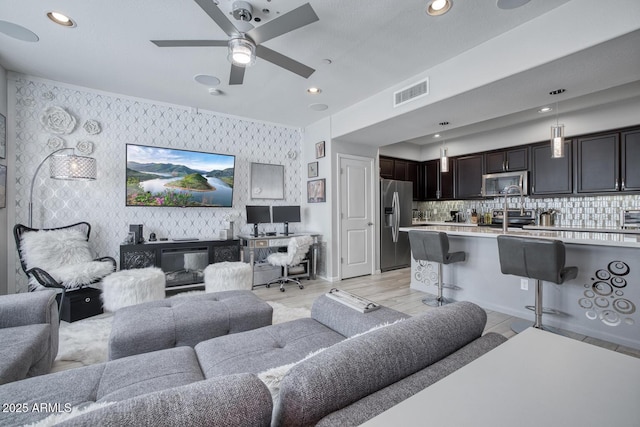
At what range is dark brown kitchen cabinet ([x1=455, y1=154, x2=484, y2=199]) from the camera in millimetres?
5773

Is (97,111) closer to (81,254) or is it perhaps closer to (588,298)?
(81,254)

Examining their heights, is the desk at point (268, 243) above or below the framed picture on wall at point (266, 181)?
below

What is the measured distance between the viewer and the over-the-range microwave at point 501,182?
5.05 m

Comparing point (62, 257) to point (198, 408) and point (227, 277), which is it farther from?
point (198, 408)

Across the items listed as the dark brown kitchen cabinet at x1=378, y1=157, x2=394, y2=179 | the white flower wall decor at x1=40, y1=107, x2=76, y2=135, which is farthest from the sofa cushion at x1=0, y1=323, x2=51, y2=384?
the dark brown kitchen cabinet at x1=378, y1=157, x2=394, y2=179

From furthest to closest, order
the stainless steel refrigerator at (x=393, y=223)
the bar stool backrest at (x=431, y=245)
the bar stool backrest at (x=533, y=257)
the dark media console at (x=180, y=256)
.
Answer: the stainless steel refrigerator at (x=393, y=223), the dark media console at (x=180, y=256), the bar stool backrest at (x=431, y=245), the bar stool backrest at (x=533, y=257)

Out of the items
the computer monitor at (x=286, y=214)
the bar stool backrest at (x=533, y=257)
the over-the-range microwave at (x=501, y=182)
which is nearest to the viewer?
the bar stool backrest at (x=533, y=257)

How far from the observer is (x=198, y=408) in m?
0.58

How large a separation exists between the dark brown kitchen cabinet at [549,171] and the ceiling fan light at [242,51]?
5.05 m

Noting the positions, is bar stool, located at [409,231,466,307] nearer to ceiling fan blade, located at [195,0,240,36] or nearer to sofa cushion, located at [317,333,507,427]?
sofa cushion, located at [317,333,507,427]

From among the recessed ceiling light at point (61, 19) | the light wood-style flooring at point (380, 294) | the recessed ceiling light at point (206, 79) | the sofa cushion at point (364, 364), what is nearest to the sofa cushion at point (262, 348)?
the sofa cushion at point (364, 364)

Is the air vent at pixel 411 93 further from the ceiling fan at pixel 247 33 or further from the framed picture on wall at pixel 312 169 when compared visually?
the framed picture on wall at pixel 312 169

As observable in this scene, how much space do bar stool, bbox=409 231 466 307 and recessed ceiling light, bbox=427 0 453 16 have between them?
214 cm

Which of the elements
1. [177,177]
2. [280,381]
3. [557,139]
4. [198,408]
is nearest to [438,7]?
[557,139]
